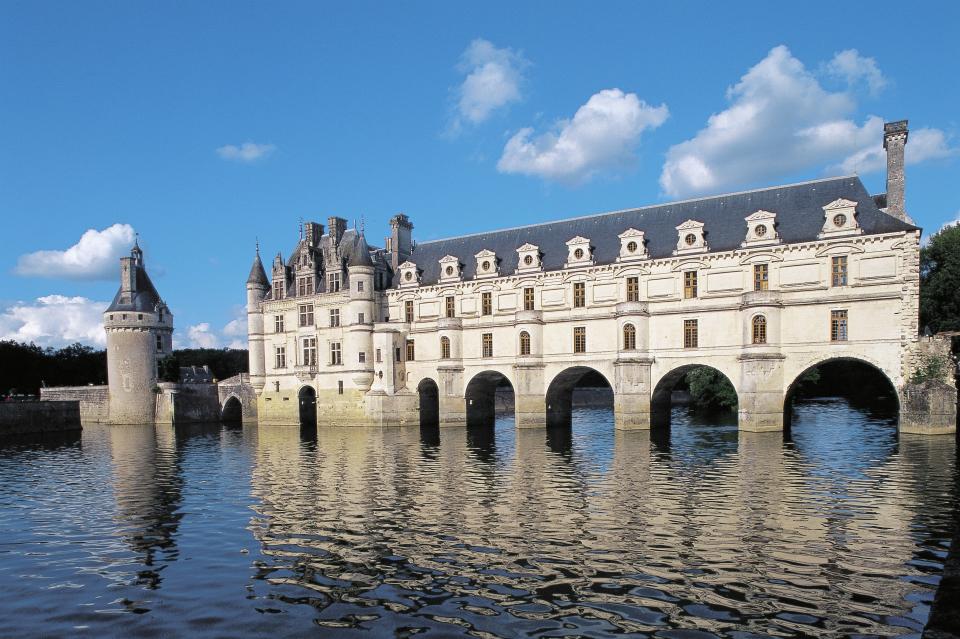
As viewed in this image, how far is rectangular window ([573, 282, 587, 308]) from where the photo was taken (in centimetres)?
4431

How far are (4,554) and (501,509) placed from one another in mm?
12260

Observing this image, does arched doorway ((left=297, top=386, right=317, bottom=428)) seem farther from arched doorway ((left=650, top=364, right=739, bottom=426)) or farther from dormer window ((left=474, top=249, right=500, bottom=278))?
arched doorway ((left=650, top=364, right=739, bottom=426))

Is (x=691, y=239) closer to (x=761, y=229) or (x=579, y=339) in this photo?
(x=761, y=229)

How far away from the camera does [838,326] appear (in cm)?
3622

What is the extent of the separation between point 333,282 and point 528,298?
18.5m

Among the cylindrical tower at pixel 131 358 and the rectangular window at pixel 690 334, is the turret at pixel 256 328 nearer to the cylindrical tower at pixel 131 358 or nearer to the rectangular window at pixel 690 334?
the cylindrical tower at pixel 131 358

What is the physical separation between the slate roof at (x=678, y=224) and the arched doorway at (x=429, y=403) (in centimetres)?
819

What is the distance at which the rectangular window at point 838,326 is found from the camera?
36094mm

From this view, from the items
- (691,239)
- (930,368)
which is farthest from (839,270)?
(691,239)

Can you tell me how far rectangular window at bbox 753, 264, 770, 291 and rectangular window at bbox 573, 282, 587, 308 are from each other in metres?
10.7

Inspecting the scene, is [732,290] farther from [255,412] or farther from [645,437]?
[255,412]

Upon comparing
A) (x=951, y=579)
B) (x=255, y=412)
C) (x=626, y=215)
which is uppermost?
(x=626, y=215)

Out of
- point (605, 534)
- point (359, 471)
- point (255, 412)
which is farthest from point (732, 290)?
point (255, 412)

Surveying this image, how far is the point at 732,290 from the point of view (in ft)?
128
